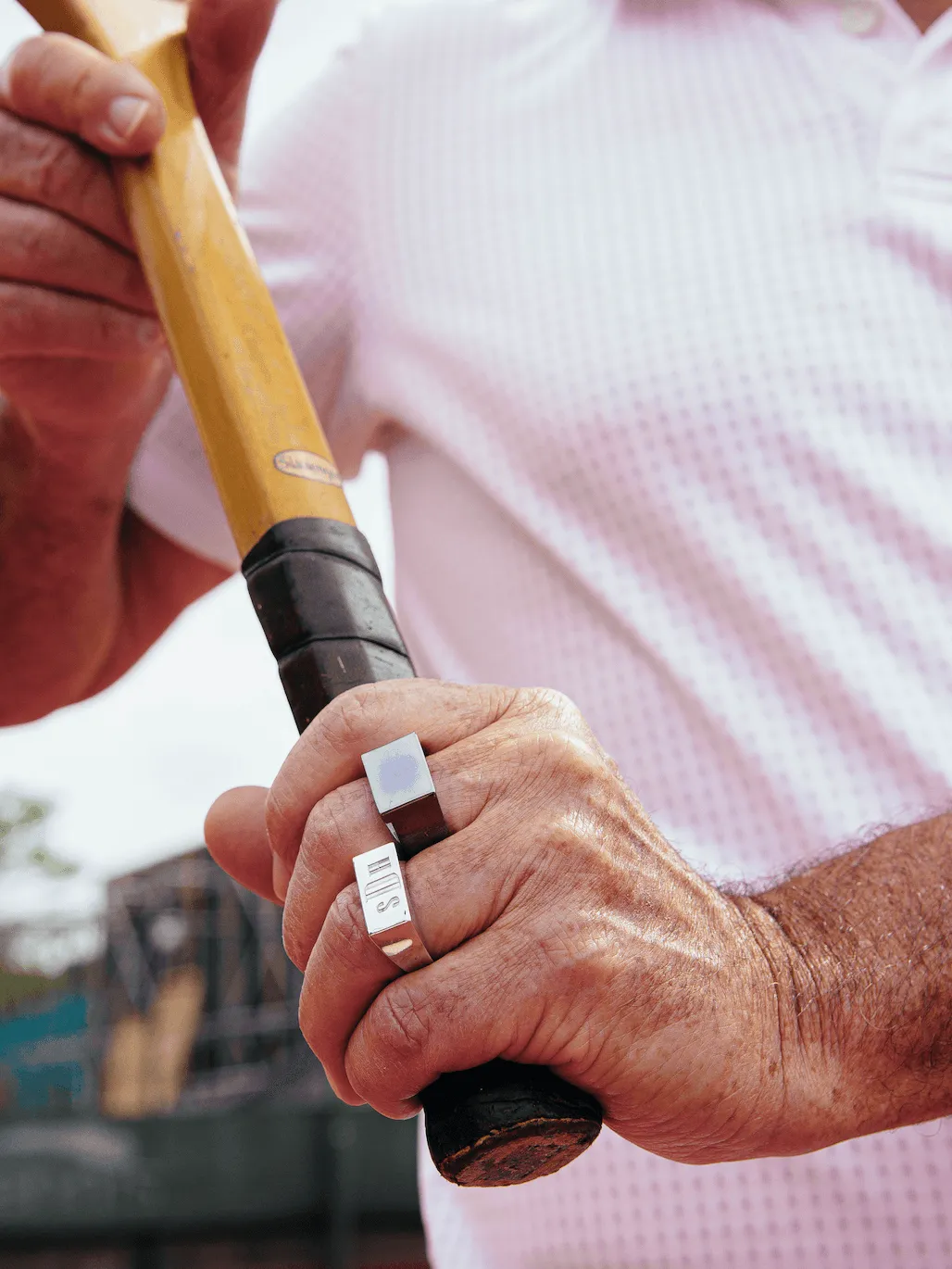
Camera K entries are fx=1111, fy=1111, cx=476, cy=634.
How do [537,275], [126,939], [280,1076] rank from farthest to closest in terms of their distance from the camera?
[126,939], [280,1076], [537,275]

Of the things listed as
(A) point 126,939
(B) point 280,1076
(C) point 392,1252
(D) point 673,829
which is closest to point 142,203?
(D) point 673,829

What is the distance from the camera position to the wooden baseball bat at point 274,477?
0.49 metres

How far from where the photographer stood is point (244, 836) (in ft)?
2.17

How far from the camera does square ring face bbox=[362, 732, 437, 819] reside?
0.50 meters

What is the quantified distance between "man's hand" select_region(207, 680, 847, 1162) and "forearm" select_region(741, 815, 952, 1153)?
0.02 meters

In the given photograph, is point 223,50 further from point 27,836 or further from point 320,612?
point 27,836

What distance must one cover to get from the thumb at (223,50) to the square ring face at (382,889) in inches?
27.6

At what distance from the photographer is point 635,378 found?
97 centimetres

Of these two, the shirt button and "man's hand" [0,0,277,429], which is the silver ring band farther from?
the shirt button

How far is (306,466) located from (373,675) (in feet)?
0.54

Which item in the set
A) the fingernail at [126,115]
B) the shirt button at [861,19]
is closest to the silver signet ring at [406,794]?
the fingernail at [126,115]

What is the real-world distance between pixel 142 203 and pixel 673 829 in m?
0.63

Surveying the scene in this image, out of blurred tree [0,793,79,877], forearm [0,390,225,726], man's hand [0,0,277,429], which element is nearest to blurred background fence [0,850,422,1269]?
forearm [0,390,225,726]

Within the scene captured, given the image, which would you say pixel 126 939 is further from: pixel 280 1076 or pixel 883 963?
pixel 883 963
